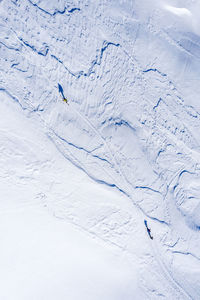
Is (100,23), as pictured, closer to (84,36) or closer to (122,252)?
(84,36)

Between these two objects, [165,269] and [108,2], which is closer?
[108,2]

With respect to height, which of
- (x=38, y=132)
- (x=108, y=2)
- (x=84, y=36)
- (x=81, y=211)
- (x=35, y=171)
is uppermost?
(x=108, y=2)

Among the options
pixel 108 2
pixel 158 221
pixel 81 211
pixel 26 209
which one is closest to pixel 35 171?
pixel 26 209

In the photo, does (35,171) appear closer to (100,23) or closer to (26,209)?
(26,209)

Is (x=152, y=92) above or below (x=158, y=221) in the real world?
above

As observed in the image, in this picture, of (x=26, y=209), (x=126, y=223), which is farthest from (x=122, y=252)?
(x=26, y=209)

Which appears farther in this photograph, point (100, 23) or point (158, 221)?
point (158, 221)
